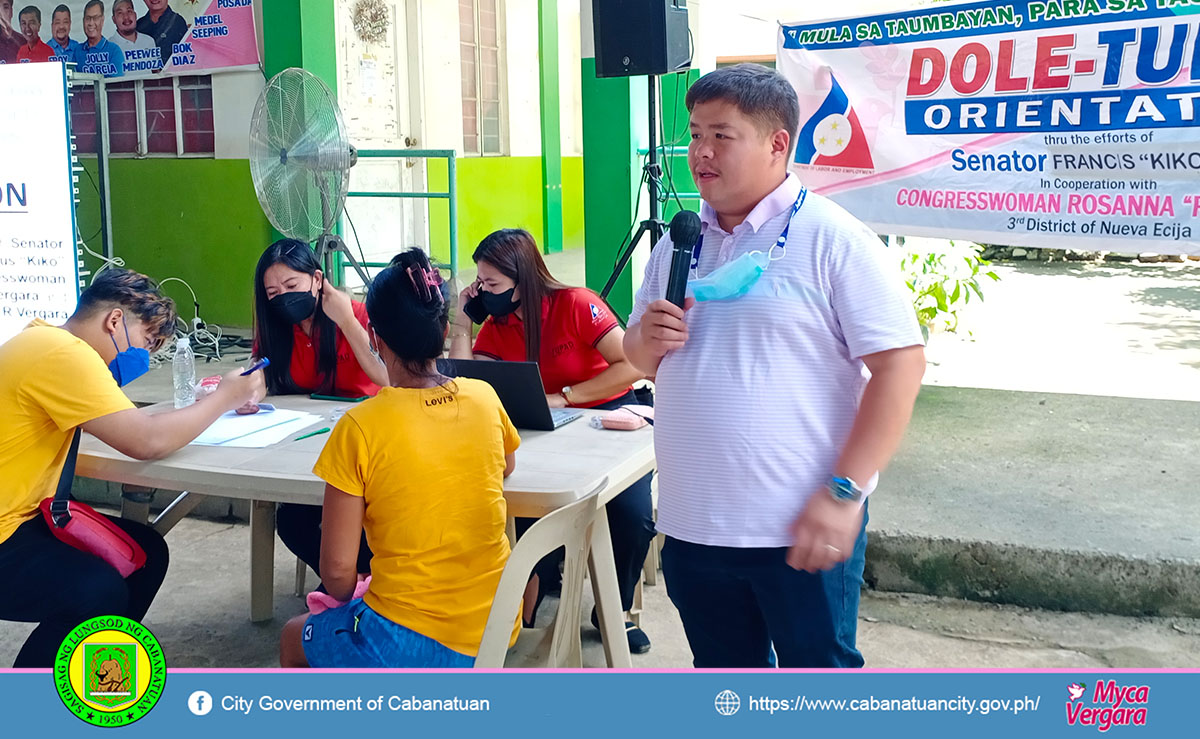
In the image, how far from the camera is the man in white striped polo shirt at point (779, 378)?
5.58 ft

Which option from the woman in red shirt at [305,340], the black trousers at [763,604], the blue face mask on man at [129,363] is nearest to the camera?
the black trousers at [763,604]

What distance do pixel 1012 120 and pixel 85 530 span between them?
3426 mm

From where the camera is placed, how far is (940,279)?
6348mm

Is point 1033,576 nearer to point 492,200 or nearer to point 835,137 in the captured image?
point 835,137

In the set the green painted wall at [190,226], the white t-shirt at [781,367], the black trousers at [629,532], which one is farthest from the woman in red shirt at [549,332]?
the green painted wall at [190,226]

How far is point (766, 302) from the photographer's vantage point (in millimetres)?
1749

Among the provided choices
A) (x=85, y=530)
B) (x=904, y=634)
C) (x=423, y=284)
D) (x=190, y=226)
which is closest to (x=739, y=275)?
(x=423, y=284)

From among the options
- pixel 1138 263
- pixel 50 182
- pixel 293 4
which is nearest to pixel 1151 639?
pixel 50 182

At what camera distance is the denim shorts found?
6.73 ft
